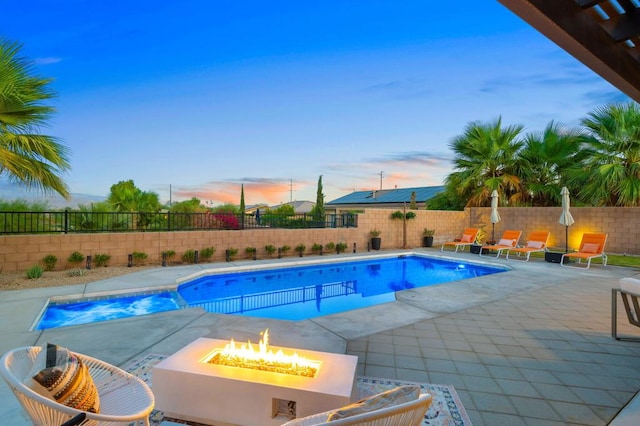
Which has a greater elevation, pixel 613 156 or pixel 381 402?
pixel 613 156

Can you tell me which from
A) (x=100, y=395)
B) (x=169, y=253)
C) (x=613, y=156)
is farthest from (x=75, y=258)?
(x=613, y=156)

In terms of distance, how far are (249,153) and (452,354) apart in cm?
1486

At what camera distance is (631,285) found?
3.62 meters

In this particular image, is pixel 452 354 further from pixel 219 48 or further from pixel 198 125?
pixel 198 125

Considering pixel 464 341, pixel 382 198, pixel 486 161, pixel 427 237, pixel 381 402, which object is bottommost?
pixel 464 341

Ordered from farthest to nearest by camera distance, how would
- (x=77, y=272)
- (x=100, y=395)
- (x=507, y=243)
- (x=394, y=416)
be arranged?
1. (x=507, y=243)
2. (x=77, y=272)
3. (x=100, y=395)
4. (x=394, y=416)

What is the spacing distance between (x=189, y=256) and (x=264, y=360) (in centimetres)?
767

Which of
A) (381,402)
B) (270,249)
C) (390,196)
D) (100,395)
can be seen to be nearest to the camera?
(381,402)

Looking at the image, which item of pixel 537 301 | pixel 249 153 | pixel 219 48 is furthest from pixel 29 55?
pixel 249 153

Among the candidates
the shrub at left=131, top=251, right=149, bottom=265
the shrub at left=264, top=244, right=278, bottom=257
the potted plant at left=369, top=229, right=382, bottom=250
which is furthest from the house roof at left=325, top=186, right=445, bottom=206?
the shrub at left=131, top=251, right=149, bottom=265

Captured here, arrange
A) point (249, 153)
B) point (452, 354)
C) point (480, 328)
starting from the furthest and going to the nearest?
1. point (249, 153)
2. point (480, 328)
3. point (452, 354)

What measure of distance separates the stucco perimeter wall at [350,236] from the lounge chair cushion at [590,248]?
2425 mm

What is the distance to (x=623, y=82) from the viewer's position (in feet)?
9.16

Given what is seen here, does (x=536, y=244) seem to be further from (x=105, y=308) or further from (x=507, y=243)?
(x=105, y=308)
